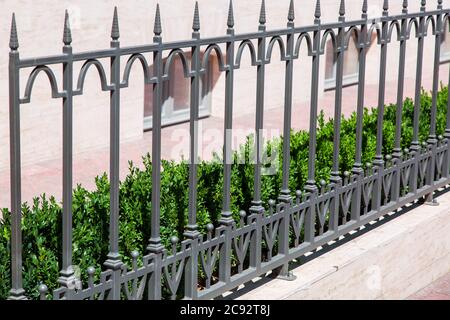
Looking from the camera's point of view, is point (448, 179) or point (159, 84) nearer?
point (159, 84)

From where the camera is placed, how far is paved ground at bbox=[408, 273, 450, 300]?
22.5 ft

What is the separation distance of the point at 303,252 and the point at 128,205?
1.20 metres

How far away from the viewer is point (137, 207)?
5.29 m

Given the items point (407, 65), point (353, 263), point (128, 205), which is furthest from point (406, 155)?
point (407, 65)

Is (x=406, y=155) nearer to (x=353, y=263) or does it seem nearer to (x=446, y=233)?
(x=446, y=233)

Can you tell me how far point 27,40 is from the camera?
329 inches

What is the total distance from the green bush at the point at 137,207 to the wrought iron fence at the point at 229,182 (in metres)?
0.14

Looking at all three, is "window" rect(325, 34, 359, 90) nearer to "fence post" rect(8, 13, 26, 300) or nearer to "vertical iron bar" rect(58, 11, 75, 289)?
"vertical iron bar" rect(58, 11, 75, 289)

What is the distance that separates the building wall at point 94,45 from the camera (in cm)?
836

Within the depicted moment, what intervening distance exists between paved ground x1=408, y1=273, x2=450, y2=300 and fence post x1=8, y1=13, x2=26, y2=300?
11.1 ft

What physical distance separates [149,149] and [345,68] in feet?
15.8

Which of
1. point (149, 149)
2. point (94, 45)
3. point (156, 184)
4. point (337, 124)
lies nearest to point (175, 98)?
point (149, 149)

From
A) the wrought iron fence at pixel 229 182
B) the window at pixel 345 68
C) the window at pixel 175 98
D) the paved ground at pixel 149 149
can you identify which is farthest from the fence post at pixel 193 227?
the window at pixel 345 68

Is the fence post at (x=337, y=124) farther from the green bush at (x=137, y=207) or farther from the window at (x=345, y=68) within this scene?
the window at (x=345, y=68)
